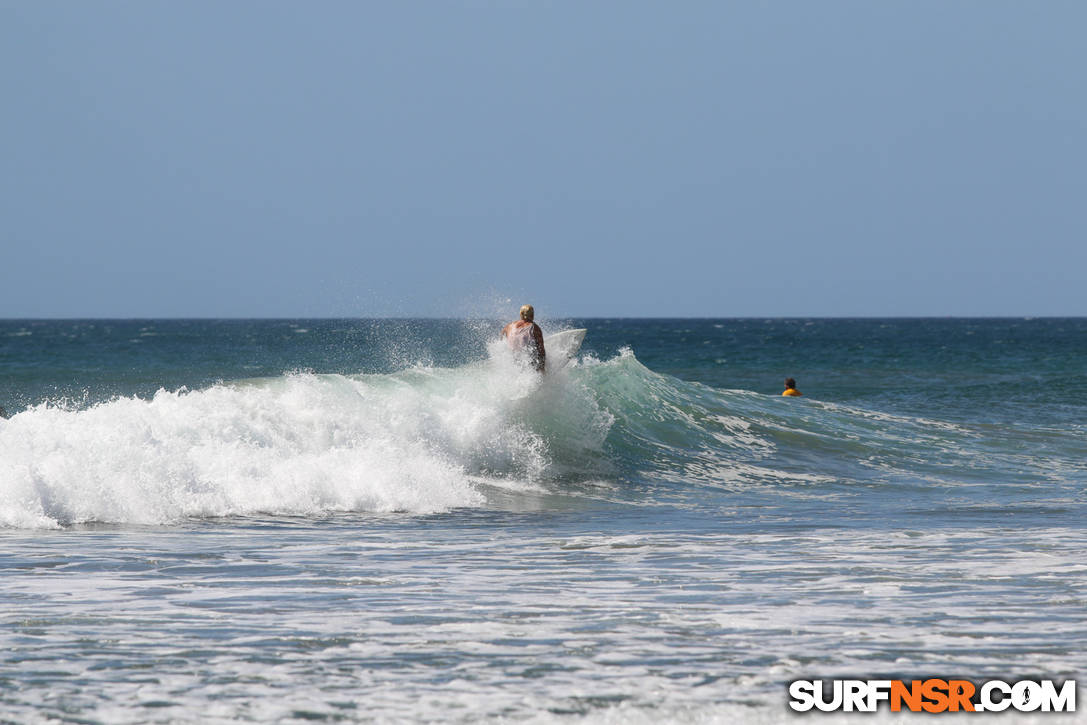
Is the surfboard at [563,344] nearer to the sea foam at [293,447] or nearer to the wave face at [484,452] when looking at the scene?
the sea foam at [293,447]

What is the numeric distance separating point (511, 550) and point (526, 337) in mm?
6746

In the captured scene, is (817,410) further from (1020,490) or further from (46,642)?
(46,642)

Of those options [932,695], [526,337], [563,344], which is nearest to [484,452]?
[526,337]

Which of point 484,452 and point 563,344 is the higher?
point 563,344

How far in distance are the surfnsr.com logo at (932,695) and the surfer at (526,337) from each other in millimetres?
10749

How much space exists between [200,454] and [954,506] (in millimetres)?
7988

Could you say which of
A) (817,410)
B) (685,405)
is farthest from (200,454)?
(817,410)

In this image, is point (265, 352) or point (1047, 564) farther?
point (265, 352)

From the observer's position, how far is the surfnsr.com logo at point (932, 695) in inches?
216

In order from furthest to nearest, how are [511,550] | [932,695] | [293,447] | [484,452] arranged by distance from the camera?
[484,452] < [293,447] < [511,550] < [932,695]

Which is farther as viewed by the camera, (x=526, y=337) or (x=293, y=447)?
(x=526, y=337)

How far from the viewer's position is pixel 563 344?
1797 centimetres

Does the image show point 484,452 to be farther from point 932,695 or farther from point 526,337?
point 932,695

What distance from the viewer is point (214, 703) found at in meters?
5.55
